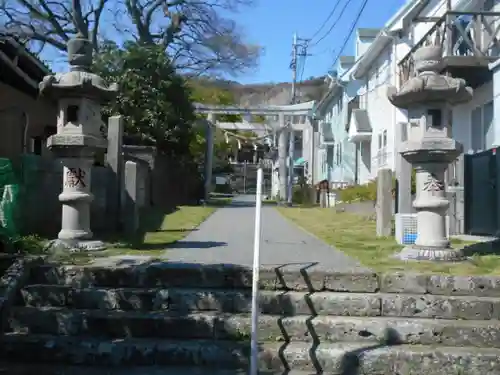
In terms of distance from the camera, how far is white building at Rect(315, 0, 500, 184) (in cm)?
1318

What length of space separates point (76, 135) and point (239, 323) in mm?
3678

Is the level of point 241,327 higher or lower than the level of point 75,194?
lower

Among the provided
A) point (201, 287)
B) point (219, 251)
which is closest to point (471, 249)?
point (219, 251)

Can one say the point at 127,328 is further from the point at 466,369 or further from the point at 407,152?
the point at 407,152

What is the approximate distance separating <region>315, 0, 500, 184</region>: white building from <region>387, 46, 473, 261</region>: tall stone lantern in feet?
6.00

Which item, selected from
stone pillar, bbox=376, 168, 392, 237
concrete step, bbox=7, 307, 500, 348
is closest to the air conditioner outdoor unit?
stone pillar, bbox=376, 168, 392, 237

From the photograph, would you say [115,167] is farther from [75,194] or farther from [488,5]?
[488,5]

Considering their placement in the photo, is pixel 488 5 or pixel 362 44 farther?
pixel 362 44

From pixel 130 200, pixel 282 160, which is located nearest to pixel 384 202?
pixel 130 200

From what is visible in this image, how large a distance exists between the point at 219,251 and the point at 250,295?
2.48m

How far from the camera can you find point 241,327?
5.61 m

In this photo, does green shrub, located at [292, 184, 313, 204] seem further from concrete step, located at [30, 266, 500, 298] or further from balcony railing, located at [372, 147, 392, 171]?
concrete step, located at [30, 266, 500, 298]

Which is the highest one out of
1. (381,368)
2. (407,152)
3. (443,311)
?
(407,152)

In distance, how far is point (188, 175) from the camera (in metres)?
25.6
